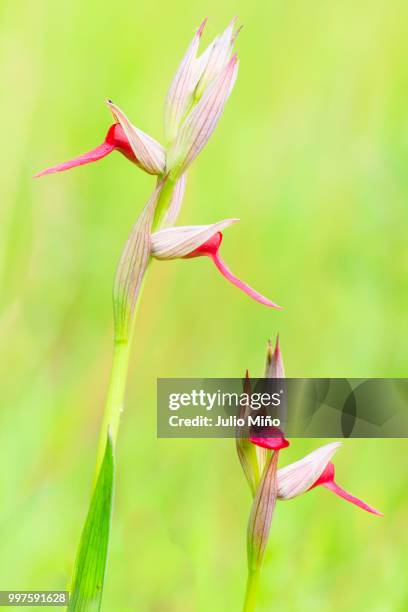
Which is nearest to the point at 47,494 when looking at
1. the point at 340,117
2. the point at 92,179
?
the point at 92,179

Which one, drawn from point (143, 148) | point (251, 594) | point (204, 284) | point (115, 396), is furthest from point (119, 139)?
point (204, 284)

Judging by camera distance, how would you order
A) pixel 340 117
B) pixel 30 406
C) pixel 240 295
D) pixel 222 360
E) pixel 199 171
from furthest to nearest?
pixel 340 117, pixel 199 171, pixel 240 295, pixel 222 360, pixel 30 406

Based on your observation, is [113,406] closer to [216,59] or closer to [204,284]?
[216,59]

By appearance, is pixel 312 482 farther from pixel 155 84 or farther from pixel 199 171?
pixel 155 84

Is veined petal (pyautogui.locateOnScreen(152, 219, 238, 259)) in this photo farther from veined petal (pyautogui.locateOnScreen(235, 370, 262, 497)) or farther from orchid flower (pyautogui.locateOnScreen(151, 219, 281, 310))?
veined petal (pyautogui.locateOnScreen(235, 370, 262, 497))

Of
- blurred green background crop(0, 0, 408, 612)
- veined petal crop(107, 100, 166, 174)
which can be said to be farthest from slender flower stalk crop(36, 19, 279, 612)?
blurred green background crop(0, 0, 408, 612)

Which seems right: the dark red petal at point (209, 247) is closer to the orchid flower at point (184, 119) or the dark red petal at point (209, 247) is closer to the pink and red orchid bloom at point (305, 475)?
the orchid flower at point (184, 119)
